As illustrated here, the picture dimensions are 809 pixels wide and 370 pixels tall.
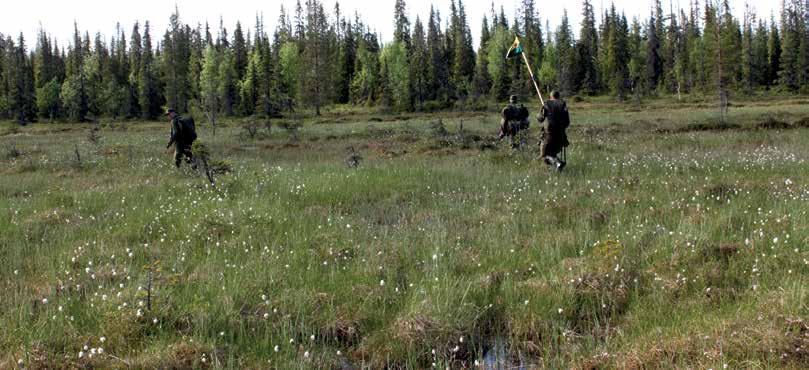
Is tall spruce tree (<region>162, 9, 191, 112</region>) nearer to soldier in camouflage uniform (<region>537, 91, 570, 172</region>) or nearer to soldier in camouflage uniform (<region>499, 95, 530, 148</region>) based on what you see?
soldier in camouflage uniform (<region>499, 95, 530, 148</region>)

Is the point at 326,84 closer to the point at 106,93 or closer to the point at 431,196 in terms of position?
the point at 106,93

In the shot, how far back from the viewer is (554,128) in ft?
46.9

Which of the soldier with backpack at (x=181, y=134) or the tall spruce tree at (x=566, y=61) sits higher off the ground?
the tall spruce tree at (x=566, y=61)

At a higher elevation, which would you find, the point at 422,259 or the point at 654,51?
the point at 654,51

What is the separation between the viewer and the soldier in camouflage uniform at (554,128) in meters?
14.1

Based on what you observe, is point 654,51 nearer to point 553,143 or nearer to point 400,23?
point 400,23

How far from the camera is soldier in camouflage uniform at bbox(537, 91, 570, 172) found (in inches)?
556

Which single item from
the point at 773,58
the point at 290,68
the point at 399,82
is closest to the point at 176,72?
the point at 290,68

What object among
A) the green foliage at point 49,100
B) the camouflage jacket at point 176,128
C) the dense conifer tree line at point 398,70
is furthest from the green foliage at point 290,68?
the camouflage jacket at point 176,128

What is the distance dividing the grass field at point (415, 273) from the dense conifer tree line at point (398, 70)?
197 feet

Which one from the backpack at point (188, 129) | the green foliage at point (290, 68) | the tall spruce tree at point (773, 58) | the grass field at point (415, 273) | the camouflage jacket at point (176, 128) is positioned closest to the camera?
the grass field at point (415, 273)

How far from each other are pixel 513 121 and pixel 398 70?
55617 millimetres

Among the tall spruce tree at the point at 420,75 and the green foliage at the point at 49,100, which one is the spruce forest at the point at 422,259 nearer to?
the tall spruce tree at the point at 420,75

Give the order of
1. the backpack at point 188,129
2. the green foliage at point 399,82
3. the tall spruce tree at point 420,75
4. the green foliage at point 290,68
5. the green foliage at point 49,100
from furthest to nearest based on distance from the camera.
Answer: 1. the green foliage at point 49,100
2. the green foliage at point 290,68
3. the tall spruce tree at point 420,75
4. the green foliage at point 399,82
5. the backpack at point 188,129
